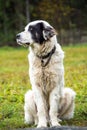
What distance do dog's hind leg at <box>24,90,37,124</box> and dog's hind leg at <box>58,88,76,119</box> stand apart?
491mm

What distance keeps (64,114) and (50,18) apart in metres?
42.8

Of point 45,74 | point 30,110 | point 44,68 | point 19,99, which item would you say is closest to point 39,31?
point 44,68

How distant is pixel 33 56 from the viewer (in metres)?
10.1

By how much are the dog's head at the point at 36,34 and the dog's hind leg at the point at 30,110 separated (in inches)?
41.3

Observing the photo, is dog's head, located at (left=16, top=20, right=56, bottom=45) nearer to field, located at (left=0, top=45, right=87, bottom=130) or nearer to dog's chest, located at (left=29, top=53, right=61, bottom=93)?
dog's chest, located at (left=29, top=53, right=61, bottom=93)

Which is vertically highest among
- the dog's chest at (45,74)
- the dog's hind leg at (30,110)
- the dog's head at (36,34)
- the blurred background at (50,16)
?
the dog's head at (36,34)

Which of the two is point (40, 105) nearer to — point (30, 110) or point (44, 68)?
point (30, 110)

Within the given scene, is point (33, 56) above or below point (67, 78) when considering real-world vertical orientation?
above

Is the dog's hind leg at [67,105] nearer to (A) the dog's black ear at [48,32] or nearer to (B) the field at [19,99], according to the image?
(B) the field at [19,99]

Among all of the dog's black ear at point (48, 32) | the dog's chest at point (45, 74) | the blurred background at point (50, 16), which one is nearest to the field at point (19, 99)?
the dog's chest at point (45, 74)

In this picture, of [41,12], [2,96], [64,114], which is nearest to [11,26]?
[41,12]

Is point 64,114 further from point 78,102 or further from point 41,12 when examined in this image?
point 41,12

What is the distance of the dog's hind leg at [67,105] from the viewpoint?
10.5 m

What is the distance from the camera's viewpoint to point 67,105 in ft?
34.8
